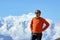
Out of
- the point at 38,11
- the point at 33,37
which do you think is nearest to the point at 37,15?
the point at 38,11

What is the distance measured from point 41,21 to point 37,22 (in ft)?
0.87

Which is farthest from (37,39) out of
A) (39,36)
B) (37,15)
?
(37,15)

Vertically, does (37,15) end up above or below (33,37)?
above

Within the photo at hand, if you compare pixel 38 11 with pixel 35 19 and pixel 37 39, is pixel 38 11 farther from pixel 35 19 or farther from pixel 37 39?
pixel 37 39

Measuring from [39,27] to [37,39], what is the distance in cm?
70

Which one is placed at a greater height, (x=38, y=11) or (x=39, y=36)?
(x=38, y=11)

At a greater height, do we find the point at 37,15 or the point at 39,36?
the point at 37,15

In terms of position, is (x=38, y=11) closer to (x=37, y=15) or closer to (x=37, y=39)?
(x=37, y=15)

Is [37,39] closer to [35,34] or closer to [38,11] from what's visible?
[35,34]

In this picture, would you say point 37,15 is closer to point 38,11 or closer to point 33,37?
point 38,11

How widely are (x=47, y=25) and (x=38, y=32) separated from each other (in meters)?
0.79

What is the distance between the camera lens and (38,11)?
53.0 feet

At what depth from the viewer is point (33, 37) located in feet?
54.2

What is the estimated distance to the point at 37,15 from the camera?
1620cm
